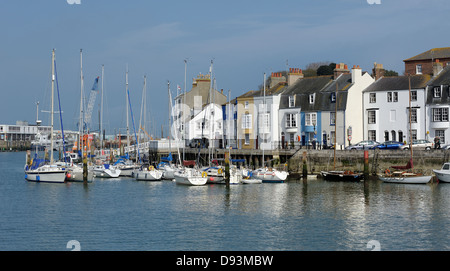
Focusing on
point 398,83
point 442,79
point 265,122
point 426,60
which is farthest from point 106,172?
point 426,60

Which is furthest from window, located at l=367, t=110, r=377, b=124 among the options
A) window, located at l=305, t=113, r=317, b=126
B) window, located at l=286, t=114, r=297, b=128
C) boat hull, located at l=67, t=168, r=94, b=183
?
boat hull, located at l=67, t=168, r=94, b=183

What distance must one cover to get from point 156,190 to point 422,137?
30.3m

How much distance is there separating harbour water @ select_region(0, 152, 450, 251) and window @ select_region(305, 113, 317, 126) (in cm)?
1819

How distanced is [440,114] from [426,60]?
2010cm

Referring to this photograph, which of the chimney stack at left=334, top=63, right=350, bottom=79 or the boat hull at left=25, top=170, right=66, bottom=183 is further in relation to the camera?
the chimney stack at left=334, top=63, right=350, bottom=79

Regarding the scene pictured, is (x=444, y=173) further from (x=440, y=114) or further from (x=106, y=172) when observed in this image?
(x=106, y=172)

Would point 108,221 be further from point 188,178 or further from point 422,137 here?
point 422,137

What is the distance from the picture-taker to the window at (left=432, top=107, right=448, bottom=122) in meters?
61.8

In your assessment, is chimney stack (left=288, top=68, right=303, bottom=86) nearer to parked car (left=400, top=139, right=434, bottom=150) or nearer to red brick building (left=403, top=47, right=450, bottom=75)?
red brick building (left=403, top=47, right=450, bottom=75)

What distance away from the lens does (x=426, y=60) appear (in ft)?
263

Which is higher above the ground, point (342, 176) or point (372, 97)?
point (372, 97)

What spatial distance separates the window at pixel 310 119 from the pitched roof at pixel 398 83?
21.5ft
